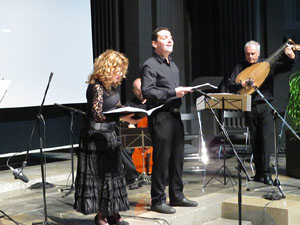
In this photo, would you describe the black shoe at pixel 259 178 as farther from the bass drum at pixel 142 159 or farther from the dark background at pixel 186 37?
the dark background at pixel 186 37

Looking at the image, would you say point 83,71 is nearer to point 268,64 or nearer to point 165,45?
point 268,64

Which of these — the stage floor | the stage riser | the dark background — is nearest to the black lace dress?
the stage floor

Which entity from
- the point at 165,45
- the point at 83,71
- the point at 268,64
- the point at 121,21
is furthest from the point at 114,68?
the point at 121,21

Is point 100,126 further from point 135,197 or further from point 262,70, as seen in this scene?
point 262,70

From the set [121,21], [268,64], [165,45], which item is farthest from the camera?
[121,21]

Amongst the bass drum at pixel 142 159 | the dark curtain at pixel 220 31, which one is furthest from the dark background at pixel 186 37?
the bass drum at pixel 142 159

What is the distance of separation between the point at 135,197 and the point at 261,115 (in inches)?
76.2

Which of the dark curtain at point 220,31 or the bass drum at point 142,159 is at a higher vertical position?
the dark curtain at point 220,31

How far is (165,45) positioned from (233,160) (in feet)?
13.7

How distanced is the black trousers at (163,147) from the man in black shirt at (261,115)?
1827mm

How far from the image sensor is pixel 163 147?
5305mm

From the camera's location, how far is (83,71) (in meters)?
8.92

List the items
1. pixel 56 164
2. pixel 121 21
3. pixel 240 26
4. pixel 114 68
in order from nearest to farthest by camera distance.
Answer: pixel 114 68 < pixel 56 164 < pixel 121 21 < pixel 240 26

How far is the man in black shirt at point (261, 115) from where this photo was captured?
278 inches
